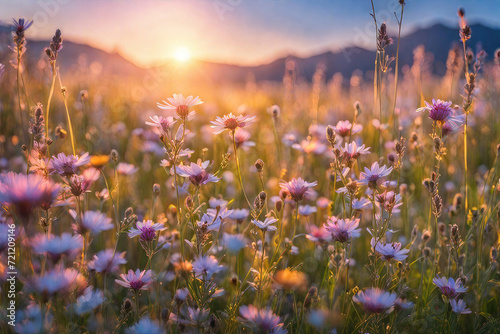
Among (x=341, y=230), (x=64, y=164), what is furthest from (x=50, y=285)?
(x=341, y=230)

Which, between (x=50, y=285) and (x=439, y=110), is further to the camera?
(x=439, y=110)

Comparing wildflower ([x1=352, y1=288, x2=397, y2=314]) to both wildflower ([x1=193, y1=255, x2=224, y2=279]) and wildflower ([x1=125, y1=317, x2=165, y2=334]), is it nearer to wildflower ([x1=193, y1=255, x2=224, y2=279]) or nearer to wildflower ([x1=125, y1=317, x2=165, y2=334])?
wildflower ([x1=193, y1=255, x2=224, y2=279])

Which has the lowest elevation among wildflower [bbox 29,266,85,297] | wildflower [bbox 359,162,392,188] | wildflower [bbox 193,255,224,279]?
wildflower [bbox 193,255,224,279]

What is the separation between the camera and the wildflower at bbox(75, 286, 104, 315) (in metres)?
1.03

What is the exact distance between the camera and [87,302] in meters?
1.06

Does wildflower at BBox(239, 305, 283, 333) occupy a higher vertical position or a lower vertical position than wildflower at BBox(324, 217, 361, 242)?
lower

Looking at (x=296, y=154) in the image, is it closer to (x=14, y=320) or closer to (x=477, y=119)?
(x=477, y=119)

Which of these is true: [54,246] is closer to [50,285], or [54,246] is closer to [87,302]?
[50,285]

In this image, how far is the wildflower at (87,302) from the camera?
103 centimetres

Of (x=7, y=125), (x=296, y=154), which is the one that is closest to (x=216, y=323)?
(x=296, y=154)

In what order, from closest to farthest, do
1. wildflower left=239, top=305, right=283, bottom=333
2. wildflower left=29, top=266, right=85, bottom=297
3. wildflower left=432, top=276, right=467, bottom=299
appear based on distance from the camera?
wildflower left=29, top=266, right=85, bottom=297
wildflower left=239, top=305, right=283, bottom=333
wildflower left=432, top=276, right=467, bottom=299

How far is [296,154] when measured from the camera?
319cm

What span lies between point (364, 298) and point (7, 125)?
2.97m

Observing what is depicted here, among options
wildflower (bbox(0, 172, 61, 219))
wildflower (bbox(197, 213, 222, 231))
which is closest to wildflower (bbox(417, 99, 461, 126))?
wildflower (bbox(197, 213, 222, 231))
